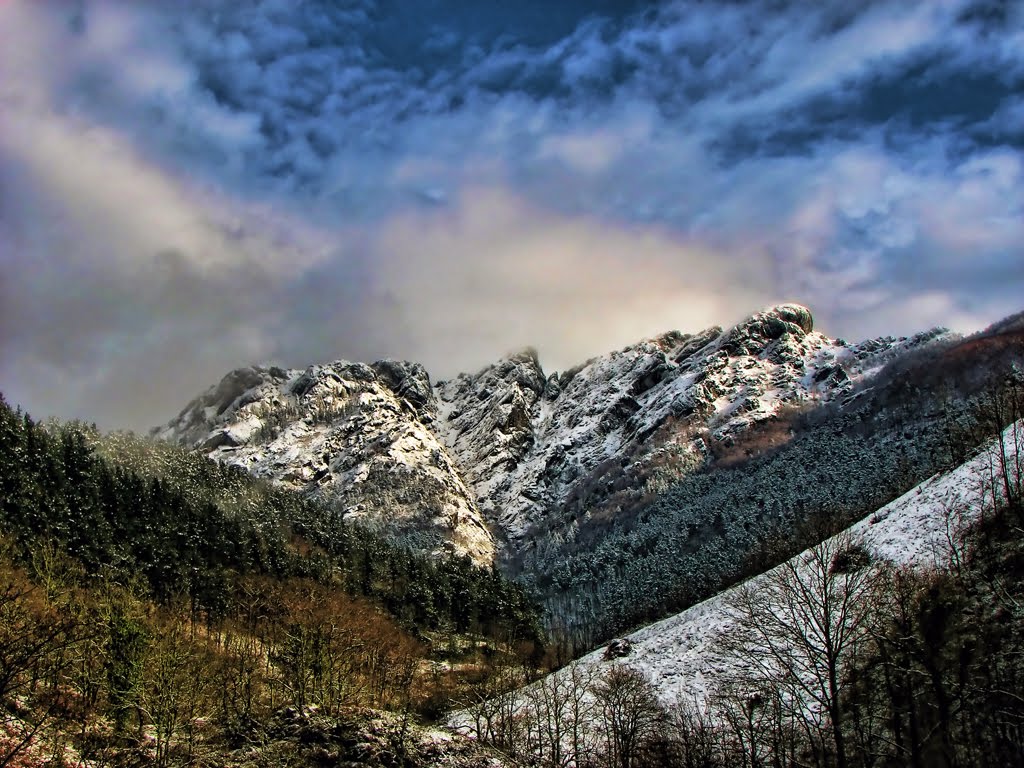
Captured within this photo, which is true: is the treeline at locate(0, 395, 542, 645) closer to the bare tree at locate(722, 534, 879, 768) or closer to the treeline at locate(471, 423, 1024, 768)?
the treeline at locate(471, 423, 1024, 768)

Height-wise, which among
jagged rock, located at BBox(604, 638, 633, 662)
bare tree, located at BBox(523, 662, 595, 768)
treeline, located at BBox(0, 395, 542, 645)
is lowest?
bare tree, located at BBox(523, 662, 595, 768)

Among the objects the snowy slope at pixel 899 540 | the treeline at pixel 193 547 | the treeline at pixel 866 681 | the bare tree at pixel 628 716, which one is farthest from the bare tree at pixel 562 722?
the treeline at pixel 193 547

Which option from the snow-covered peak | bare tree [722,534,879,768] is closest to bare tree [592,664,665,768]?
the snow-covered peak

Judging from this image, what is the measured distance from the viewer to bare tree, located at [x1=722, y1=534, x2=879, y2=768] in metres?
42.2

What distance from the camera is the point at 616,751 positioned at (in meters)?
57.2

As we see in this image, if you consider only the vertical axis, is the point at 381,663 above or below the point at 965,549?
below

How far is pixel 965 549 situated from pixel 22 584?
77749 millimetres

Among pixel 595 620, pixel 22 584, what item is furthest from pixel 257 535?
pixel 595 620

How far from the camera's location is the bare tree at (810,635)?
4216cm

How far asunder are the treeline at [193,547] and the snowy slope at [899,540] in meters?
41.7

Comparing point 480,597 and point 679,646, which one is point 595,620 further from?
point 679,646

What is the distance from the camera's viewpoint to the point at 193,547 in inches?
3802

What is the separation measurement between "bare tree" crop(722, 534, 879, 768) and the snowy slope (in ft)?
9.10

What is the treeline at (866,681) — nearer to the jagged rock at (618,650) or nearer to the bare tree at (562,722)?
the bare tree at (562,722)
